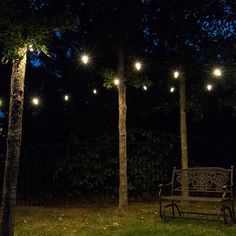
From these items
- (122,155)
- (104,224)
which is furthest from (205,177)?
(104,224)

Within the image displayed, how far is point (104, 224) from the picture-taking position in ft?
24.6

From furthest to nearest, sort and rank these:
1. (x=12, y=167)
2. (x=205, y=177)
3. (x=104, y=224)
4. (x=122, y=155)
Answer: (x=122, y=155) → (x=205, y=177) → (x=104, y=224) → (x=12, y=167)

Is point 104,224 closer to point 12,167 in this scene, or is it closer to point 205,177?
point 205,177

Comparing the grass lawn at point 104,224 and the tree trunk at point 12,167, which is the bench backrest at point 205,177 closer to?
the grass lawn at point 104,224

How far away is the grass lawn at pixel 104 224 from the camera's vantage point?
672 cm

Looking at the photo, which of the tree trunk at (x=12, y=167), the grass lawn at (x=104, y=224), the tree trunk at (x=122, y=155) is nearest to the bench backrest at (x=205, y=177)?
the grass lawn at (x=104, y=224)

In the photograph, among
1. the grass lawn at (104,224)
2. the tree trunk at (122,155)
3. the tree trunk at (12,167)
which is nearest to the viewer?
the tree trunk at (12,167)

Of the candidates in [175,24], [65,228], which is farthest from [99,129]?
[65,228]

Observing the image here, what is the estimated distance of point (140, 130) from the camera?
11883 mm

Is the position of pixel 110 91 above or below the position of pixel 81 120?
above

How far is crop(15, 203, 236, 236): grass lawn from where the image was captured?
672 cm

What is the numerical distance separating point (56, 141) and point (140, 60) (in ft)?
17.9

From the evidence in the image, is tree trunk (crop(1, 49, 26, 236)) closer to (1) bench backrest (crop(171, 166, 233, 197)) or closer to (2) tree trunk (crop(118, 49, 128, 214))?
(2) tree trunk (crop(118, 49, 128, 214))

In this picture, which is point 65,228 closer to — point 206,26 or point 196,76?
point 196,76
